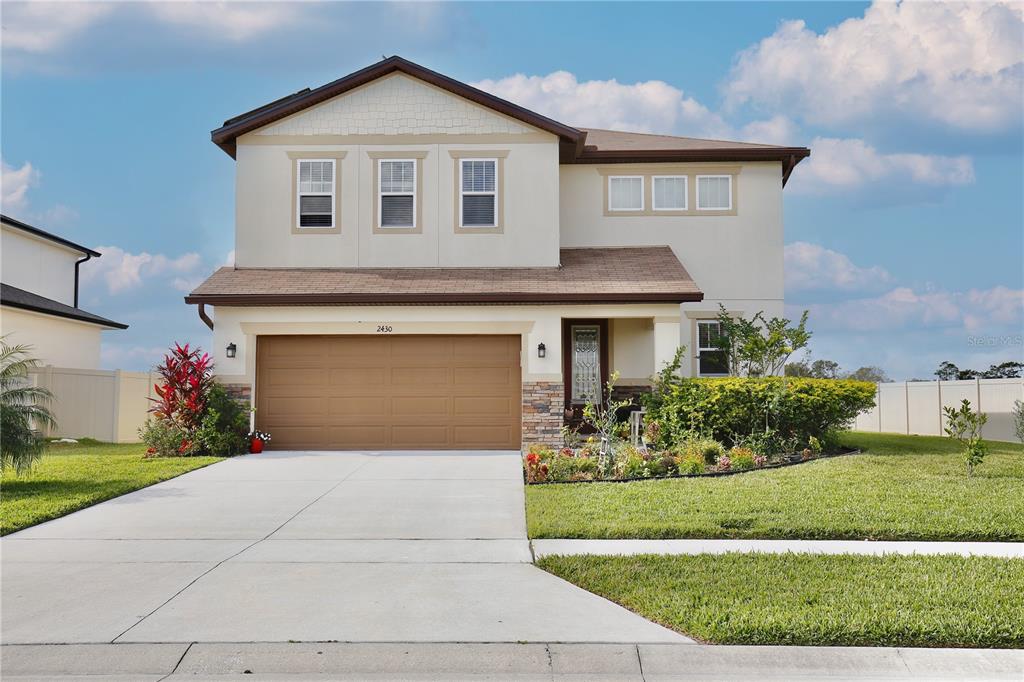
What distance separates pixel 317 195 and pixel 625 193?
747cm

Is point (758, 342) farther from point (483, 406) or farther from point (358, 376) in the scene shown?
point (358, 376)

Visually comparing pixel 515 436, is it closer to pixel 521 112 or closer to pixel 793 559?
pixel 521 112

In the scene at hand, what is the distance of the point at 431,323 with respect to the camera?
719 inches

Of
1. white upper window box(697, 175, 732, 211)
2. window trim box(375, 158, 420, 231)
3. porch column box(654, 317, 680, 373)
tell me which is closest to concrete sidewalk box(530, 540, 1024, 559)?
porch column box(654, 317, 680, 373)

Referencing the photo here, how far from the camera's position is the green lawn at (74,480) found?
11.5 meters

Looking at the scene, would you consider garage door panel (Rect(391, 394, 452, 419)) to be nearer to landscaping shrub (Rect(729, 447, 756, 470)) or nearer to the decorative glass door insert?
the decorative glass door insert

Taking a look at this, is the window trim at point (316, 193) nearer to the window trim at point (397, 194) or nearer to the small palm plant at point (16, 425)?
the window trim at point (397, 194)

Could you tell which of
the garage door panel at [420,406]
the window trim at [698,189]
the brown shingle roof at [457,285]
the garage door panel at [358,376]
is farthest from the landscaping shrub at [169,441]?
the window trim at [698,189]

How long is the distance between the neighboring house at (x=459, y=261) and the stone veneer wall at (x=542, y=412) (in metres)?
0.05

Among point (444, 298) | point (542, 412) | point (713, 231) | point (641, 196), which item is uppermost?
point (641, 196)

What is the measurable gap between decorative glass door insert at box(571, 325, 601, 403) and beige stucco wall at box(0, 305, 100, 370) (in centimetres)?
1493

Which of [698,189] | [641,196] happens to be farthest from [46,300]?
[698,189]

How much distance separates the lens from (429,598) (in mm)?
7426

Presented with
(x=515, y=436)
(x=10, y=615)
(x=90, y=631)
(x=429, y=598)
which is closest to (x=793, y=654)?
(x=429, y=598)
